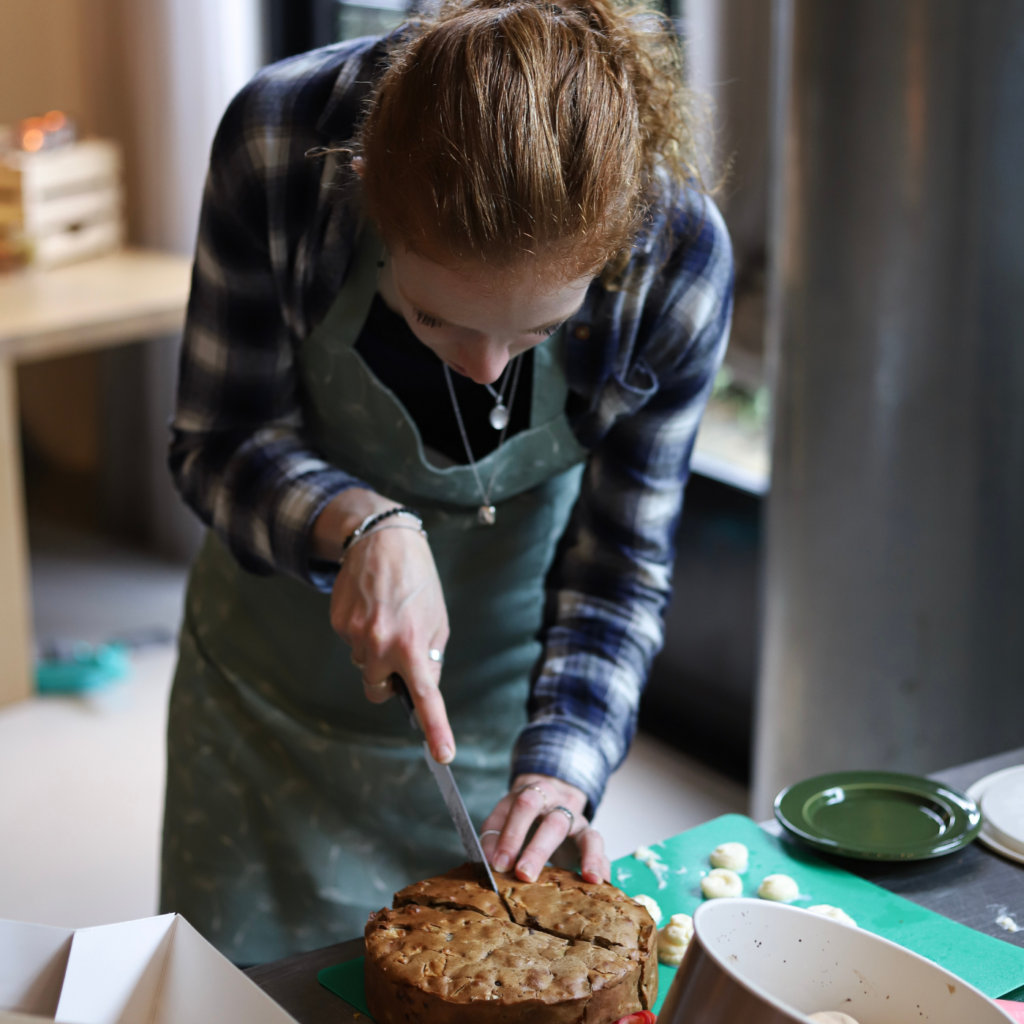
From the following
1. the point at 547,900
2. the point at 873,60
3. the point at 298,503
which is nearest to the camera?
the point at 547,900

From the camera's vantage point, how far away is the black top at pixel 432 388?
123cm

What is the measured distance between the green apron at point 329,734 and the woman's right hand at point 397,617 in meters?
0.22

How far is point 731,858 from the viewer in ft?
3.59

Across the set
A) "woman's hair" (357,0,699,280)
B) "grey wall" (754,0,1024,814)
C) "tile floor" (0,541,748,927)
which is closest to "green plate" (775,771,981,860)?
"woman's hair" (357,0,699,280)

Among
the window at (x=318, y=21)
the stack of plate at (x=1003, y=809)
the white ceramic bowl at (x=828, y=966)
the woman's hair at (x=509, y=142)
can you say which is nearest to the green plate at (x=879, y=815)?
the stack of plate at (x=1003, y=809)

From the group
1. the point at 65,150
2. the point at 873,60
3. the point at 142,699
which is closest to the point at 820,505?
the point at 873,60

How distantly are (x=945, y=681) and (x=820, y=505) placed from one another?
0.33 meters

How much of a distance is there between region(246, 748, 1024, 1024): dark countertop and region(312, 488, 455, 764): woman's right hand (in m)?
0.19

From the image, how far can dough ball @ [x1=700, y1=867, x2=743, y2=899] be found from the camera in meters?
1.06

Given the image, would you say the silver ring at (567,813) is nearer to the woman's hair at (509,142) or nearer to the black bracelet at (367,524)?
the black bracelet at (367,524)

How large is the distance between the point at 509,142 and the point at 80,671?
2.55 m

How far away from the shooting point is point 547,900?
1.01 metres

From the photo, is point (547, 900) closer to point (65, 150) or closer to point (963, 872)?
point (963, 872)

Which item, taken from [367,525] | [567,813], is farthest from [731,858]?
[367,525]
